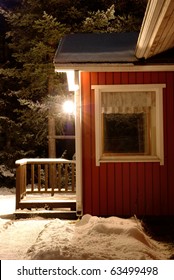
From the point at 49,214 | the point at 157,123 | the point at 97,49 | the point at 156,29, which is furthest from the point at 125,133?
the point at 156,29

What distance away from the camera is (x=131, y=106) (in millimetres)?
8016

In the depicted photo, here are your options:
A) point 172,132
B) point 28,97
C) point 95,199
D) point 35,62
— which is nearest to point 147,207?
point 95,199

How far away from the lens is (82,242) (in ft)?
19.0

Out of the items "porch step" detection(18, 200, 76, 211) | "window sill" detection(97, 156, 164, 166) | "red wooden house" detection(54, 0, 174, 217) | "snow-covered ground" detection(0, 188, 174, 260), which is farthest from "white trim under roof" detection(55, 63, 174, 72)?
"porch step" detection(18, 200, 76, 211)

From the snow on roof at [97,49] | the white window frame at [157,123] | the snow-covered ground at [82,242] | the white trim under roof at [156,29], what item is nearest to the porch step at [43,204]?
the snow-covered ground at [82,242]

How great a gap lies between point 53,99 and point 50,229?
8487mm

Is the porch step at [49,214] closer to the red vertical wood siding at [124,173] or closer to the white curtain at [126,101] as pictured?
the red vertical wood siding at [124,173]

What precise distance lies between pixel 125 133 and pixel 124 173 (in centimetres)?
77

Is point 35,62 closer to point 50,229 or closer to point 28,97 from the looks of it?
point 28,97

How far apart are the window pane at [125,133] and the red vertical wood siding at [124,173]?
0.28m

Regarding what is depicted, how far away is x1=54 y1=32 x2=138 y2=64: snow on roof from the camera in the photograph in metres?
7.52

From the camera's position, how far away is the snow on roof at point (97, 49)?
752 centimetres

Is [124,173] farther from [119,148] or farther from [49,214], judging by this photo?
[49,214]

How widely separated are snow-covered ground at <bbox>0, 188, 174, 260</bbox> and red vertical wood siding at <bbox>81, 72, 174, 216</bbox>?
43cm
